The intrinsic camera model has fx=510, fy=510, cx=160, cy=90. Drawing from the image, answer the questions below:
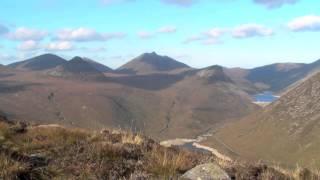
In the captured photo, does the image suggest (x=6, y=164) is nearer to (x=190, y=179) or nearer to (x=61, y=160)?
(x=61, y=160)

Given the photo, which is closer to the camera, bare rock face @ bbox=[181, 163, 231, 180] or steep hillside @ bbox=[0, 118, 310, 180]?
steep hillside @ bbox=[0, 118, 310, 180]

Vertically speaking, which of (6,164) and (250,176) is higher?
(6,164)

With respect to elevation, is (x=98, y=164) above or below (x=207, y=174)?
above

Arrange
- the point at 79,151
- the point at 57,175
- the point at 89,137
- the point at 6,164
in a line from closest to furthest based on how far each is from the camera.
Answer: the point at 6,164, the point at 57,175, the point at 79,151, the point at 89,137

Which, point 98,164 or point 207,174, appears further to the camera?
point 98,164

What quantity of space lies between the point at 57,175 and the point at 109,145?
10.4ft

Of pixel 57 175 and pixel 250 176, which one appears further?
pixel 250 176

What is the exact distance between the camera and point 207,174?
10.1 meters

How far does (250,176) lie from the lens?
1133cm

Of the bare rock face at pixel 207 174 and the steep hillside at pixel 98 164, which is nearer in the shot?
the steep hillside at pixel 98 164

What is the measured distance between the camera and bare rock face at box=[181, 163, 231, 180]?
9.89 m

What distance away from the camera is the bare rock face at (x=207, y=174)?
9.89m

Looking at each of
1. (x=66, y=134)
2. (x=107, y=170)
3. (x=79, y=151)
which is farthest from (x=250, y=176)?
(x=66, y=134)

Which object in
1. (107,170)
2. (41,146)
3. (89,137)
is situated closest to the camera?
(107,170)
